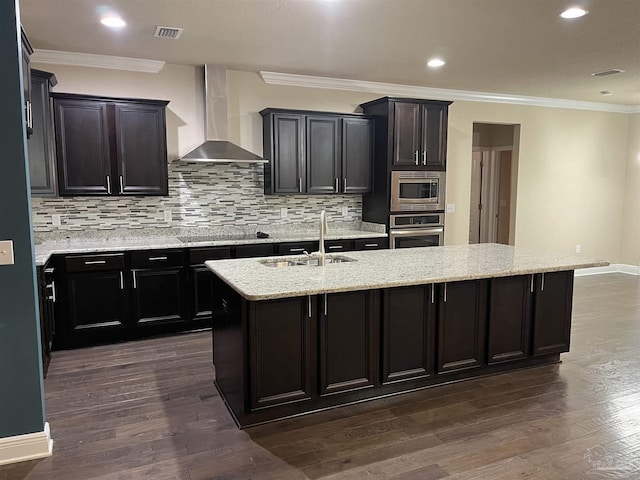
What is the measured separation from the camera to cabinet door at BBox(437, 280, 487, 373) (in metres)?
3.28

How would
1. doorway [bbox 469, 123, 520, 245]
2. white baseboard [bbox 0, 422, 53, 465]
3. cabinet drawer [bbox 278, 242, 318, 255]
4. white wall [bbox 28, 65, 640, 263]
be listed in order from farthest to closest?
doorway [bbox 469, 123, 520, 245] < white wall [bbox 28, 65, 640, 263] < cabinet drawer [bbox 278, 242, 318, 255] < white baseboard [bbox 0, 422, 53, 465]

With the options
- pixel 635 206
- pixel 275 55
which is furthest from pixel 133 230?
pixel 635 206

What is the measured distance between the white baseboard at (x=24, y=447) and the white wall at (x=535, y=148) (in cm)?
314

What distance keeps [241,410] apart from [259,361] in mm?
319

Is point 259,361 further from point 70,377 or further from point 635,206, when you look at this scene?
point 635,206

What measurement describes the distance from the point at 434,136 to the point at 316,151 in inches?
55.7

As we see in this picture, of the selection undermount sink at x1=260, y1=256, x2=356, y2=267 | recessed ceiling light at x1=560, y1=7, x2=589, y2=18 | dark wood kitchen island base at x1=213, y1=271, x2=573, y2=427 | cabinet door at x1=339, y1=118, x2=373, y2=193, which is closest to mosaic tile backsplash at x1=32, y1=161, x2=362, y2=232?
cabinet door at x1=339, y1=118, x2=373, y2=193

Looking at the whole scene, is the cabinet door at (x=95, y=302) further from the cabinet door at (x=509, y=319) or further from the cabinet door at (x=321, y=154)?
the cabinet door at (x=509, y=319)

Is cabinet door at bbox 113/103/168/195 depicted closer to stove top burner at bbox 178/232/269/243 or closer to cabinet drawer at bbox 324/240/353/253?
stove top burner at bbox 178/232/269/243

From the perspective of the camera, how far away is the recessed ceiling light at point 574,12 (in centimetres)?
336

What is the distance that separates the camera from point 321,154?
5.30m

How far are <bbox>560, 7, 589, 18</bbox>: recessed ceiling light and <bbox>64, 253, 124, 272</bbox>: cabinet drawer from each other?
13.3ft

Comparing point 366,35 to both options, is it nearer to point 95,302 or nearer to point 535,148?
point 95,302

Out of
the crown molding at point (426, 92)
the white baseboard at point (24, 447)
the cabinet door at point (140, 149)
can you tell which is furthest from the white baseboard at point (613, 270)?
the white baseboard at point (24, 447)
